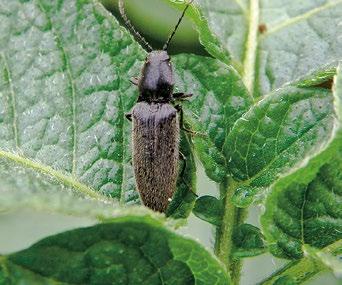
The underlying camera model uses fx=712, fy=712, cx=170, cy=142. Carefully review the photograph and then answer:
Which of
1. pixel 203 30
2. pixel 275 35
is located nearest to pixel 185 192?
pixel 203 30

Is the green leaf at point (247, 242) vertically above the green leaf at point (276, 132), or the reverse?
the green leaf at point (276, 132)

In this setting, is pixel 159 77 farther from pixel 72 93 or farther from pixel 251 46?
pixel 72 93

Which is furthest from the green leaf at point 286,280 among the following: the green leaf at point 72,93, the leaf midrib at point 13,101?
the leaf midrib at point 13,101

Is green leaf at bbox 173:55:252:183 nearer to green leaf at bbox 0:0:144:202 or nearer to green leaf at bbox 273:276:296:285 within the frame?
green leaf at bbox 0:0:144:202

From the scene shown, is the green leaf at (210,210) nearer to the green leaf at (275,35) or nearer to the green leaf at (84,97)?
the green leaf at (84,97)

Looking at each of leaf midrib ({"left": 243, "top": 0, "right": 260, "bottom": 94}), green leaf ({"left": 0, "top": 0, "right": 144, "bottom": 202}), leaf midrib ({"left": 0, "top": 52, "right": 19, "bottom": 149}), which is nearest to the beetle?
green leaf ({"left": 0, "top": 0, "right": 144, "bottom": 202})

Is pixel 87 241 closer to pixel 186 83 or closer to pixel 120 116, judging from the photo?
pixel 120 116

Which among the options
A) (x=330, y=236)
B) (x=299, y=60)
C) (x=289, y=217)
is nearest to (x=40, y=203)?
(x=289, y=217)
